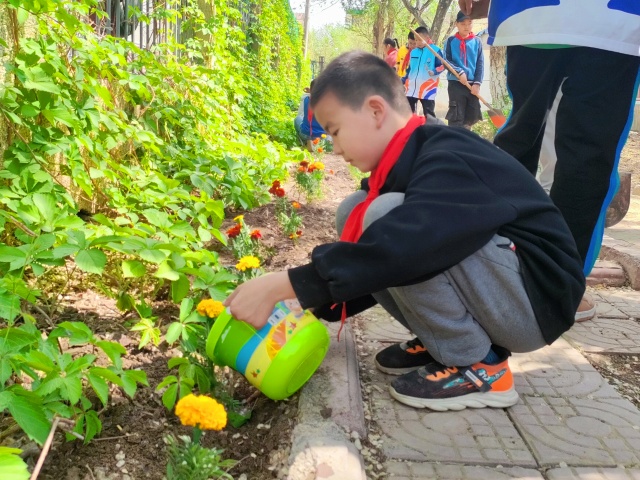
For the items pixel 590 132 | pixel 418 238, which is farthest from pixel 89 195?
pixel 590 132

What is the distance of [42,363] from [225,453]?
1.86 feet

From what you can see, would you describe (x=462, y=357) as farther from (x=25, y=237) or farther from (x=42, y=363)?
(x=25, y=237)

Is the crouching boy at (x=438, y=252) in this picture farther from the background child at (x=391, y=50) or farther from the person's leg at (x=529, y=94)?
the background child at (x=391, y=50)

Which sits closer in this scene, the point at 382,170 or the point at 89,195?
the point at 382,170

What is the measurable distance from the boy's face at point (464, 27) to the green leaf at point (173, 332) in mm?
6678

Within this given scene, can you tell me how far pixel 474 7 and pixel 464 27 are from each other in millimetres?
4730

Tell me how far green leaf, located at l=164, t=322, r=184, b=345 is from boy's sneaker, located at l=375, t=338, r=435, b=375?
740 mm

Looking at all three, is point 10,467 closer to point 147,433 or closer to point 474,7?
point 147,433

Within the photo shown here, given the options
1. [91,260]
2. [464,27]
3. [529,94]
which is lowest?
[91,260]

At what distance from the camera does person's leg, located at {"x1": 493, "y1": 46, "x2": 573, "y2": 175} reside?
246cm

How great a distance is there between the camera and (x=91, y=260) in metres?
1.61

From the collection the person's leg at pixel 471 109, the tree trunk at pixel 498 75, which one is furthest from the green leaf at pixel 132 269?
the tree trunk at pixel 498 75

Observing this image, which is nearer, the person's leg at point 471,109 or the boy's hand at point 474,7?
the boy's hand at point 474,7

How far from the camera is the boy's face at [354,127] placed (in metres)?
1.85
